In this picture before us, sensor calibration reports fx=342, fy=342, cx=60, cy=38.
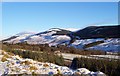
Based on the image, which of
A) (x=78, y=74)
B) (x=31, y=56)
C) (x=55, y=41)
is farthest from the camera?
(x=55, y=41)

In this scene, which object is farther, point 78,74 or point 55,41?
point 55,41

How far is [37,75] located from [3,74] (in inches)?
58.8

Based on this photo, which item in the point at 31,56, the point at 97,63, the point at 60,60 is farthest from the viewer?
the point at 31,56

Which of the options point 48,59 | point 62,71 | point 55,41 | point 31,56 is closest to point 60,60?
point 48,59

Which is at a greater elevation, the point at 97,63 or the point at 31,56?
the point at 97,63

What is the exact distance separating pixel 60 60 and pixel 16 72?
4.64 meters

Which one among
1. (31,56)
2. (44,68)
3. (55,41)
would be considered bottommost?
(55,41)

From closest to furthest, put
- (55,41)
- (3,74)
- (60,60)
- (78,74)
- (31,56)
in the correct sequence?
1. (78,74)
2. (3,74)
3. (60,60)
4. (31,56)
5. (55,41)

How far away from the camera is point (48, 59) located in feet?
64.0

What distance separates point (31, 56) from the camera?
21.2 meters

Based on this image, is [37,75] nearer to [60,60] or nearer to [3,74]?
[3,74]

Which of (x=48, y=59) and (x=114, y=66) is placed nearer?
(x=114, y=66)

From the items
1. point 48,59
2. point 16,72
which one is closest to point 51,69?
point 16,72

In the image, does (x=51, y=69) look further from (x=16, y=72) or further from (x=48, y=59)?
(x=48, y=59)
